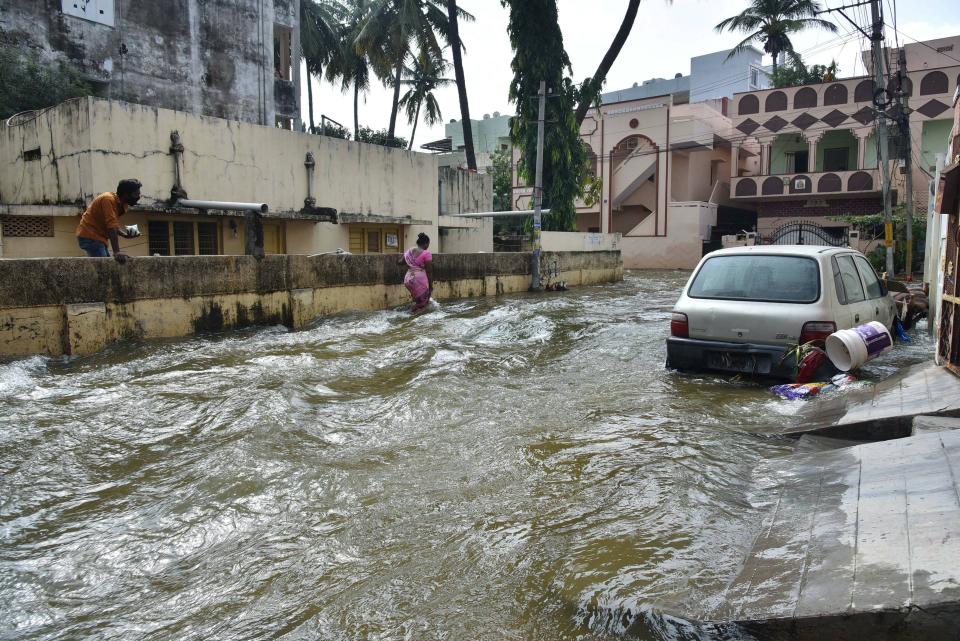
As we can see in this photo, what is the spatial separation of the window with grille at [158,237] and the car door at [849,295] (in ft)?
40.9

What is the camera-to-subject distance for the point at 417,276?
12570 millimetres

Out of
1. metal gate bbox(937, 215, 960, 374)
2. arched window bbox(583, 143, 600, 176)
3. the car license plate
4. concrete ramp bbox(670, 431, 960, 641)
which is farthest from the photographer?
arched window bbox(583, 143, 600, 176)

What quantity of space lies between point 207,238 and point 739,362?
39.9 feet

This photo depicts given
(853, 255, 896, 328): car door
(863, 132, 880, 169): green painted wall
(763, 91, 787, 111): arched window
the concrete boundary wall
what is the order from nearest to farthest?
(853, 255, 896, 328): car door → the concrete boundary wall → (863, 132, 880, 169): green painted wall → (763, 91, 787, 111): arched window

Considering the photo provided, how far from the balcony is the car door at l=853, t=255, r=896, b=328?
79.7 ft

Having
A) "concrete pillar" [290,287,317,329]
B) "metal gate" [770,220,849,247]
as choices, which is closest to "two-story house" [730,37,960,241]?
"metal gate" [770,220,849,247]

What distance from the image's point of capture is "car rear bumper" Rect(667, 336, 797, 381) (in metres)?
6.32

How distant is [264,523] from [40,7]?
20264mm

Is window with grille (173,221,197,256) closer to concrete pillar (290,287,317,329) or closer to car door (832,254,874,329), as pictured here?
concrete pillar (290,287,317,329)

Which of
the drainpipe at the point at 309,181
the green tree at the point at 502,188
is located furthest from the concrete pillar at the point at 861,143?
the drainpipe at the point at 309,181

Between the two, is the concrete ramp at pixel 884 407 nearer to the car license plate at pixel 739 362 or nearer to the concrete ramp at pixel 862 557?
the car license plate at pixel 739 362

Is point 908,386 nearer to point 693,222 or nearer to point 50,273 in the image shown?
point 50,273

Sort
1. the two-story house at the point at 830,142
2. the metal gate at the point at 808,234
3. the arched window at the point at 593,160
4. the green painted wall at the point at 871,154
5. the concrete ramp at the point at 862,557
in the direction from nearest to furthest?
1. the concrete ramp at the point at 862,557
2. the two-story house at the point at 830,142
3. the metal gate at the point at 808,234
4. the green painted wall at the point at 871,154
5. the arched window at the point at 593,160

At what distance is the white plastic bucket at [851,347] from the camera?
6.01 m
